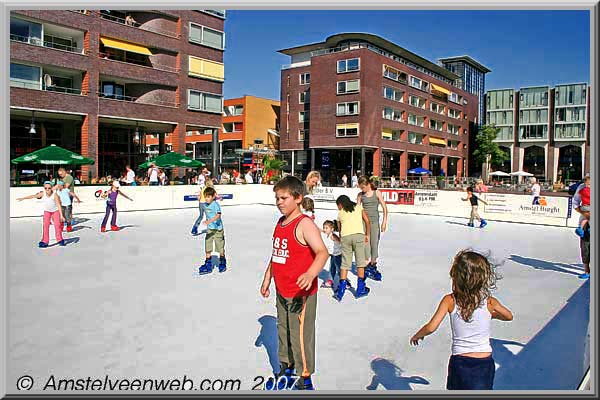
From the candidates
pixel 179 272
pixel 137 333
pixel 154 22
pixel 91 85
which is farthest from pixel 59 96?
pixel 137 333

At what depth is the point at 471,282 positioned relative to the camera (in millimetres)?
2781

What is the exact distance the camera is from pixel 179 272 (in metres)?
8.05

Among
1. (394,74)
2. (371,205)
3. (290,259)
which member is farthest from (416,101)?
(290,259)

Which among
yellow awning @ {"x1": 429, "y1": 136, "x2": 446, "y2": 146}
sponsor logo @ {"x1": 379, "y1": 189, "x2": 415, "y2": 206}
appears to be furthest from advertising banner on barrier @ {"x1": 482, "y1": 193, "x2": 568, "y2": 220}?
yellow awning @ {"x1": 429, "y1": 136, "x2": 446, "y2": 146}

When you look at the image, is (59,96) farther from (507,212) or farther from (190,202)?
(507,212)

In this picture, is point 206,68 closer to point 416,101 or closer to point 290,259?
point 416,101

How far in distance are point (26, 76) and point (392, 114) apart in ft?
127

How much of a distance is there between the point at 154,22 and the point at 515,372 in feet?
108

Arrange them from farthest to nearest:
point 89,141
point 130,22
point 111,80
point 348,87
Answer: point 348,87 → point 111,80 → point 130,22 → point 89,141

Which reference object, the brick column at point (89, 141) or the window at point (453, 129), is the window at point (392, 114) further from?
the brick column at point (89, 141)

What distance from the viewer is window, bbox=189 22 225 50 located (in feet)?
110

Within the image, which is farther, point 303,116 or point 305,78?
point 305,78

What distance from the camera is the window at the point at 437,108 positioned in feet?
209

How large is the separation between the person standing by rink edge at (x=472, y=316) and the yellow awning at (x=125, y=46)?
30.5m
